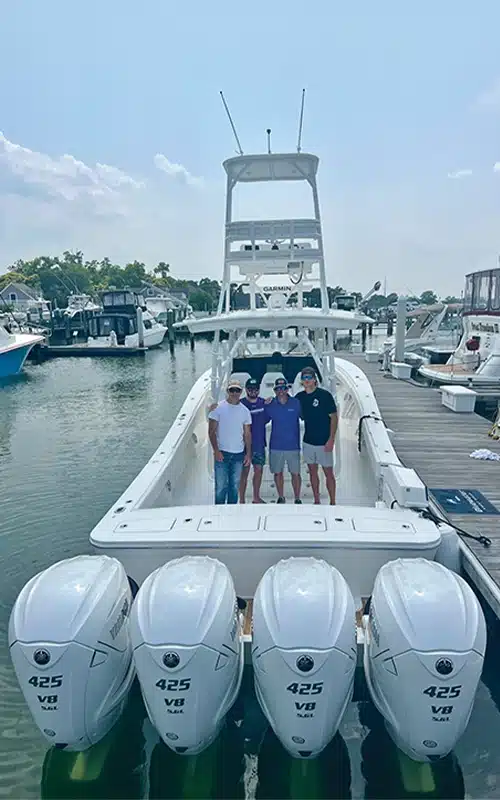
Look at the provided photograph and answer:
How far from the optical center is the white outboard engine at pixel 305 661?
2.68 m

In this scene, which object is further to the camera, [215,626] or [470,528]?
[470,528]

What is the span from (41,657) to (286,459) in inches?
→ 112

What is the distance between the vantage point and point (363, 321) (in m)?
5.81

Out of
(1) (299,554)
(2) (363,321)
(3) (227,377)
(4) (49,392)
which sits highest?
(2) (363,321)

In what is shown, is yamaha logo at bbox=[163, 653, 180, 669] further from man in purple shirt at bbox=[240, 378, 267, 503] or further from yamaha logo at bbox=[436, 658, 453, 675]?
man in purple shirt at bbox=[240, 378, 267, 503]

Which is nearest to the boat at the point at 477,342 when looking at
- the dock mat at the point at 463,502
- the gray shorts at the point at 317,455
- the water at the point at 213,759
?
the dock mat at the point at 463,502

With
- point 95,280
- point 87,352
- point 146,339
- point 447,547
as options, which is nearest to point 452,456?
point 447,547

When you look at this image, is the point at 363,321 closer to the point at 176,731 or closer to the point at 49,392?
the point at 176,731

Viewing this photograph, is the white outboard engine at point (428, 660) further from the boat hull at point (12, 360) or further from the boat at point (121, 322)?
the boat at point (121, 322)

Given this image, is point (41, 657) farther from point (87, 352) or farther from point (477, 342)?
point (87, 352)

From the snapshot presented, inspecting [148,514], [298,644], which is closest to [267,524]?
[148,514]

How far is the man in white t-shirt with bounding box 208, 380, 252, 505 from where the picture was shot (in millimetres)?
4762

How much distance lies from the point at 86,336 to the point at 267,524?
37.7 metres

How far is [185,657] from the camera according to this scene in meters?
2.69
